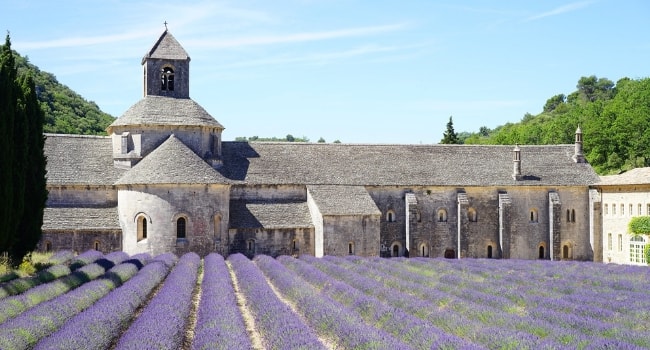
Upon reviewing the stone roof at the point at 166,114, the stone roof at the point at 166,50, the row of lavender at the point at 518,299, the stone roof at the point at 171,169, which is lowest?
the row of lavender at the point at 518,299

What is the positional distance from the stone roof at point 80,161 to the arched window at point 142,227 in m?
3.37

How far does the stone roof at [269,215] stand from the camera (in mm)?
41000

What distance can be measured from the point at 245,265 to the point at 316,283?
252 inches

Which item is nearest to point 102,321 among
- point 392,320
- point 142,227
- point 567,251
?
point 392,320

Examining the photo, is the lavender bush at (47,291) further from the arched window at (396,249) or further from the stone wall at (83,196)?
the arched window at (396,249)

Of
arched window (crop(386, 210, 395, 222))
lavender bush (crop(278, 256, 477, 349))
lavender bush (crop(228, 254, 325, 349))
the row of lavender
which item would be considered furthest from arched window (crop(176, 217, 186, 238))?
lavender bush (crop(278, 256, 477, 349))

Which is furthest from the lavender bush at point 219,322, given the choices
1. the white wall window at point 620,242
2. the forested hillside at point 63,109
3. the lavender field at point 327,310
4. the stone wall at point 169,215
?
the forested hillside at point 63,109

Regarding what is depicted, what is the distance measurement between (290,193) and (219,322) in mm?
27215

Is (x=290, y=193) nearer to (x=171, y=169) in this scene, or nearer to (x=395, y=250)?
(x=395, y=250)

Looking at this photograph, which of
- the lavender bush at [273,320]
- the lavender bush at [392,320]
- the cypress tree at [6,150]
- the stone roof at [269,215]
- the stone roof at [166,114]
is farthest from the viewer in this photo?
the stone roof at [166,114]

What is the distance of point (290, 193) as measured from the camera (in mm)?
43500

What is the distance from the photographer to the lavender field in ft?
46.8

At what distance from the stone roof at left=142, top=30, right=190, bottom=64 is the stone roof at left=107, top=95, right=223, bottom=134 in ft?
8.53

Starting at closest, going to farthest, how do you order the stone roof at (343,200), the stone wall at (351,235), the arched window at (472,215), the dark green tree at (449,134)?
the stone wall at (351,235)
the stone roof at (343,200)
the arched window at (472,215)
the dark green tree at (449,134)
